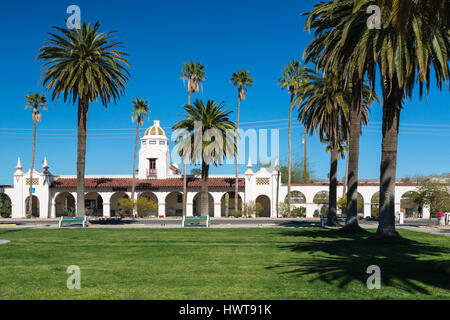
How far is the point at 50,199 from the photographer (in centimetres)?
5322

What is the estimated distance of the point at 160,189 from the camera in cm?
5228

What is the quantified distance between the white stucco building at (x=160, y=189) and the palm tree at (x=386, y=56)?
93.9 feet

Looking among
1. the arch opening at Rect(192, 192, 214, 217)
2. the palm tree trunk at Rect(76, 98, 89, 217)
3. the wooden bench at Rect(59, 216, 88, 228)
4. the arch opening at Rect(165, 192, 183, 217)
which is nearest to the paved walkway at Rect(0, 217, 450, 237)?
the wooden bench at Rect(59, 216, 88, 228)

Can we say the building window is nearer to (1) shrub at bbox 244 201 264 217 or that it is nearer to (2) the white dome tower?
(2) the white dome tower

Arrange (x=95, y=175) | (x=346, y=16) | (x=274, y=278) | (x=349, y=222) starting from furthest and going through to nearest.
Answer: (x=95, y=175) → (x=349, y=222) → (x=346, y=16) → (x=274, y=278)

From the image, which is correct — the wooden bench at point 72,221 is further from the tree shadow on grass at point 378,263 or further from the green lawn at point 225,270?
the tree shadow on grass at point 378,263

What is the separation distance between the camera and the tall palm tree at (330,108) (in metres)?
31.8

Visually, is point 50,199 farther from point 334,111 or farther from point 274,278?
point 274,278

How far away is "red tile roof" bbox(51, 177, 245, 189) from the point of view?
5191cm

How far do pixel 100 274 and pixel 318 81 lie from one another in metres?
25.4

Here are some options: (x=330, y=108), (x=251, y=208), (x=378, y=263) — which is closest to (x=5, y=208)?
(x=251, y=208)

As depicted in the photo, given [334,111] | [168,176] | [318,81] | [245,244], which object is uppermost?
[318,81]

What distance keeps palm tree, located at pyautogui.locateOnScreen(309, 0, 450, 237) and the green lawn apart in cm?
419

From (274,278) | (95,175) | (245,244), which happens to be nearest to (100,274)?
(274,278)
